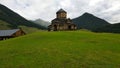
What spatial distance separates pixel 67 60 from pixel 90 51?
26.0 feet

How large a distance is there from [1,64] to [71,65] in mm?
10611

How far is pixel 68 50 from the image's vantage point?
132 feet

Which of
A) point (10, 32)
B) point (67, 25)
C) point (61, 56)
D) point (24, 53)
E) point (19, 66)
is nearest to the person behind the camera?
point (19, 66)

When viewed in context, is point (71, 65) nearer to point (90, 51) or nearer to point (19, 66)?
point (19, 66)

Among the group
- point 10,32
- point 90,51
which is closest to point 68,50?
point 90,51

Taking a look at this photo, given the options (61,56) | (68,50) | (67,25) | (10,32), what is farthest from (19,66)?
(10,32)

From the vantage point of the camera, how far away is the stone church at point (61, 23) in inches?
3792

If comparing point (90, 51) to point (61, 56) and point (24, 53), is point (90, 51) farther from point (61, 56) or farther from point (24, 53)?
point (24, 53)

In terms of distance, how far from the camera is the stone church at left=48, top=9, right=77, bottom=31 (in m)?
96.3

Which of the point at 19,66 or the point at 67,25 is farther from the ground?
the point at 67,25

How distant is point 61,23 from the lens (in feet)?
316

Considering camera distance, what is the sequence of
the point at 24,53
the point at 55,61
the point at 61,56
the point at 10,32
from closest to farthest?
the point at 55,61, the point at 61,56, the point at 24,53, the point at 10,32

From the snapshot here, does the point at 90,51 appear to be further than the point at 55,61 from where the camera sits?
Yes

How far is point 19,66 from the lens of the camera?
30.4m
